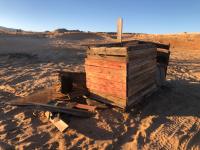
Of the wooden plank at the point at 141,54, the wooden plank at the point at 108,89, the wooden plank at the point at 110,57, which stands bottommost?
the wooden plank at the point at 108,89

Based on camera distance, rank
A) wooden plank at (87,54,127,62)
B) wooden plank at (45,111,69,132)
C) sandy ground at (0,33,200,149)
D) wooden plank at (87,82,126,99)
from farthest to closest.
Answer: wooden plank at (87,82,126,99)
wooden plank at (87,54,127,62)
wooden plank at (45,111,69,132)
sandy ground at (0,33,200,149)

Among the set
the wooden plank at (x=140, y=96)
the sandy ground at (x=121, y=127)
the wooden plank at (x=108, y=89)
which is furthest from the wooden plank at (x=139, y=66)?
the sandy ground at (x=121, y=127)

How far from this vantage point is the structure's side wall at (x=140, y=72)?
5332mm

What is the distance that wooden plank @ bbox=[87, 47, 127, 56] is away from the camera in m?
5.12

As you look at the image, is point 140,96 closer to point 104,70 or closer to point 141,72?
point 141,72

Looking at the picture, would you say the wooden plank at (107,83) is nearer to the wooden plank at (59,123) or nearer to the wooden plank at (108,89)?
the wooden plank at (108,89)

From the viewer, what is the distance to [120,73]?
5.29 m

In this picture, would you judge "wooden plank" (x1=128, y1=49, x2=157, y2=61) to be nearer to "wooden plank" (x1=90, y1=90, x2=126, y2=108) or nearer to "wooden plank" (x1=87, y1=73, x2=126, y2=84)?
"wooden plank" (x1=87, y1=73, x2=126, y2=84)

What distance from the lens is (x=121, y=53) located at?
5152 mm

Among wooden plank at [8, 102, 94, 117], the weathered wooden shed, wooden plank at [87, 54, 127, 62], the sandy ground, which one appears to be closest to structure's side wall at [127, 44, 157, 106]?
the weathered wooden shed

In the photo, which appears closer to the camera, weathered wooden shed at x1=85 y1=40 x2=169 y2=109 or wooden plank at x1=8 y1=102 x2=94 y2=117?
wooden plank at x1=8 y1=102 x2=94 y2=117

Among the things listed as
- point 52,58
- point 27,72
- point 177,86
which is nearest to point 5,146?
point 177,86

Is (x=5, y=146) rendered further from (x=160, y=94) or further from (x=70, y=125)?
(x=160, y=94)

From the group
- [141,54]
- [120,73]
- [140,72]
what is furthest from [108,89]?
[141,54]
